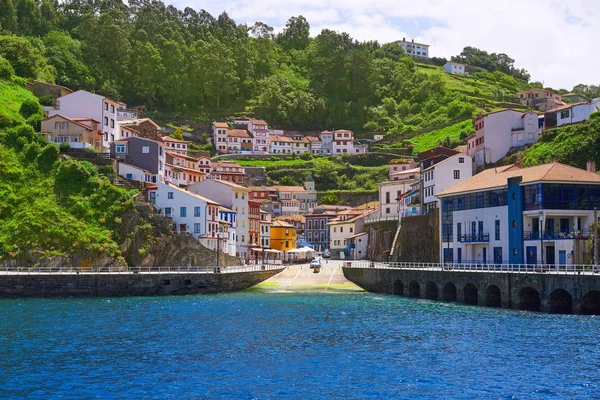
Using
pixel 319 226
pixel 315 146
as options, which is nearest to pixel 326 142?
pixel 315 146

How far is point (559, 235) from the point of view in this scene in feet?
216

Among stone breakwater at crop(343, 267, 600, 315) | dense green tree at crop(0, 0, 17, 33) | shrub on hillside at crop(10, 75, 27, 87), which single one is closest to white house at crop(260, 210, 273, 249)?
stone breakwater at crop(343, 267, 600, 315)

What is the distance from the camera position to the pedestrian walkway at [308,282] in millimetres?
83500

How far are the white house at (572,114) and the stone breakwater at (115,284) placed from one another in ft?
178

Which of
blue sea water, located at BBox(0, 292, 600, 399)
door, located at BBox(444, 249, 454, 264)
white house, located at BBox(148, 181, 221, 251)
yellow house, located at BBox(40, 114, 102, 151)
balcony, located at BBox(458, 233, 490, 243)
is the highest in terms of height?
yellow house, located at BBox(40, 114, 102, 151)

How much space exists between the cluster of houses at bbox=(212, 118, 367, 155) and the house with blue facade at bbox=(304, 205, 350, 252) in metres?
27.4

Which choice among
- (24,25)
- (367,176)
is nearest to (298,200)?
(367,176)

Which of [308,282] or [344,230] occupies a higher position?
[344,230]

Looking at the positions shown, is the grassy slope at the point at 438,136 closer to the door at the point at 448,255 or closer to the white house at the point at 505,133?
the white house at the point at 505,133

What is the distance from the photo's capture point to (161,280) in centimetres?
7962

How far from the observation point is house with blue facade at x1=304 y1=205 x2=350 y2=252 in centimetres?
13862

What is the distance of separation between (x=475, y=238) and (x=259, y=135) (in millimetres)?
97591

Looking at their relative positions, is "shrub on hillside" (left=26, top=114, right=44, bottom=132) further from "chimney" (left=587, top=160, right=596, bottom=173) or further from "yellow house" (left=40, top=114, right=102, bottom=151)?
"chimney" (left=587, top=160, right=596, bottom=173)

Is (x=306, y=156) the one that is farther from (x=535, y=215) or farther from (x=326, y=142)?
(x=535, y=215)
